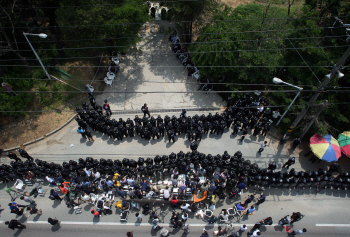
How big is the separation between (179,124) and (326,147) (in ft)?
30.2

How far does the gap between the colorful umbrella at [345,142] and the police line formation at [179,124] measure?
403 centimetres

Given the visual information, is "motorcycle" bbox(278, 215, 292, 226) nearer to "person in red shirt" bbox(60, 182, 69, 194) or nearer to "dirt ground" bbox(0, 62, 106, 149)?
"person in red shirt" bbox(60, 182, 69, 194)

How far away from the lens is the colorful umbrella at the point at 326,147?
13336 mm

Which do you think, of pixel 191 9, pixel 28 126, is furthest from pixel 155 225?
pixel 191 9

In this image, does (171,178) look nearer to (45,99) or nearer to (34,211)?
(34,211)

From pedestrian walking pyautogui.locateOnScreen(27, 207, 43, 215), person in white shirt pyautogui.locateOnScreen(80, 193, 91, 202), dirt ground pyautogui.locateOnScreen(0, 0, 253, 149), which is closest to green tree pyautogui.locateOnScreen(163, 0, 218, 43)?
dirt ground pyautogui.locateOnScreen(0, 0, 253, 149)

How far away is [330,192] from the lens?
45.0 ft

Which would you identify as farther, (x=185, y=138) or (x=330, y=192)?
(x=185, y=138)

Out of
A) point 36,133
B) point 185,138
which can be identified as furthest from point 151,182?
point 36,133

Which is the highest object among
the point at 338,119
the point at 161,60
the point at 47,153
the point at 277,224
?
the point at 161,60

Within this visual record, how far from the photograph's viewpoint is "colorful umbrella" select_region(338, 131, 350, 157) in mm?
13635

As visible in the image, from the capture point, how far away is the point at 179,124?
15.4 metres

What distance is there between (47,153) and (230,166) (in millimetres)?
12571

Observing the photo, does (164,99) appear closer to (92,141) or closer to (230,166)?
(92,141)
